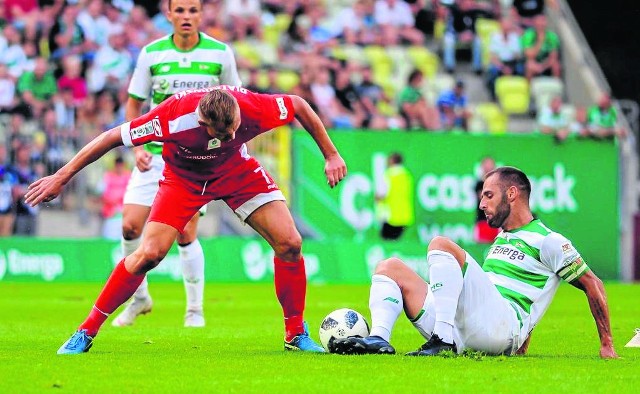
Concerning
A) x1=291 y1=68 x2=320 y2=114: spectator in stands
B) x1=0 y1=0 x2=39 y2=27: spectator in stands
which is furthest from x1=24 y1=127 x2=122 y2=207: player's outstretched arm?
x1=0 y1=0 x2=39 y2=27: spectator in stands

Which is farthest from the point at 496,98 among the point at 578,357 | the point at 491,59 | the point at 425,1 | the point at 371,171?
the point at 578,357

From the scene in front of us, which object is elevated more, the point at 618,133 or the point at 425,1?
the point at 425,1

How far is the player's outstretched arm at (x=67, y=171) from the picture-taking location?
8461mm

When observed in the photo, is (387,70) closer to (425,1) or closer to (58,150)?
(425,1)

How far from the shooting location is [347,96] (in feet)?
81.1

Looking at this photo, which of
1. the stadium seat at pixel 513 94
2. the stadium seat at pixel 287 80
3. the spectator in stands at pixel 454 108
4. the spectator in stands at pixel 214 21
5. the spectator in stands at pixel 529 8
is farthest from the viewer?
the spectator in stands at pixel 529 8

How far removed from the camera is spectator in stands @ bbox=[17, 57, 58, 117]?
2219 cm

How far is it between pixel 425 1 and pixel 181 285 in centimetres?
1011

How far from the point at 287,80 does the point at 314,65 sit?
613 millimetres

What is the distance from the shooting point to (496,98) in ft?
88.6

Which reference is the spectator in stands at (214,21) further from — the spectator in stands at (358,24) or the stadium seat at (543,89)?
the stadium seat at (543,89)

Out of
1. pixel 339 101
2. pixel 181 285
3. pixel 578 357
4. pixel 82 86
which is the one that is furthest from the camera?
pixel 339 101

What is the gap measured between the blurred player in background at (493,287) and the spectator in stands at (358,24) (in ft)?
59.0

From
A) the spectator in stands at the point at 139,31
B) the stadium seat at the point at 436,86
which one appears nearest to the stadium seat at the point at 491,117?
the stadium seat at the point at 436,86
